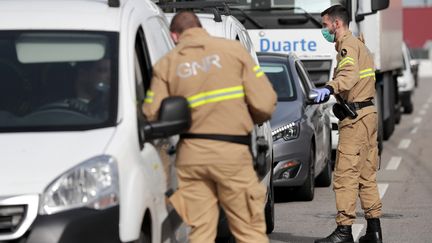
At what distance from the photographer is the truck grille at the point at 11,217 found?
5539 millimetres

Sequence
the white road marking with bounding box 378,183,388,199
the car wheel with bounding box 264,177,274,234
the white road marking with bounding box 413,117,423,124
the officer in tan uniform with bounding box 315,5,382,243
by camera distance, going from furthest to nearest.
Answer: the white road marking with bounding box 413,117,423,124 → the white road marking with bounding box 378,183,388,199 → the car wheel with bounding box 264,177,274,234 → the officer in tan uniform with bounding box 315,5,382,243

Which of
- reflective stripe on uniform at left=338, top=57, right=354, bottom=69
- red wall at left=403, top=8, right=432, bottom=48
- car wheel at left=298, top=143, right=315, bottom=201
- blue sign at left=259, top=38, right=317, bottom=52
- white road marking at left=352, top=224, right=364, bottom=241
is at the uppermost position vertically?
reflective stripe on uniform at left=338, top=57, right=354, bottom=69

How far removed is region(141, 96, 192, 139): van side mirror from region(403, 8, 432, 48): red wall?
92.8 m

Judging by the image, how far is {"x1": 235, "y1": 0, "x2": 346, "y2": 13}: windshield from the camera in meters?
16.3

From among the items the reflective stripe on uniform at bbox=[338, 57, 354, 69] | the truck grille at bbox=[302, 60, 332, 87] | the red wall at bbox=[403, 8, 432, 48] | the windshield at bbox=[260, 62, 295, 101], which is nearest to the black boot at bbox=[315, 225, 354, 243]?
the reflective stripe on uniform at bbox=[338, 57, 354, 69]

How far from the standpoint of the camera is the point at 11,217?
18.2 feet

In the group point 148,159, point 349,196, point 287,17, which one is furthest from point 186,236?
point 287,17

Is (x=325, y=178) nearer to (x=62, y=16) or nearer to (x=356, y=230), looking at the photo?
(x=356, y=230)

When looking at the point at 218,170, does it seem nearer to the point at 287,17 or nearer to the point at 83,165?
the point at 83,165

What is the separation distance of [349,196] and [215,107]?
3.21m

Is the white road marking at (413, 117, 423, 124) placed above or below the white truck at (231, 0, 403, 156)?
below

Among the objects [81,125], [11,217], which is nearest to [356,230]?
[81,125]

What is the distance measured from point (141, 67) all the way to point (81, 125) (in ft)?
2.28

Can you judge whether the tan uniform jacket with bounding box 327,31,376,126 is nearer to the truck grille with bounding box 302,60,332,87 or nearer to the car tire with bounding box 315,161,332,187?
the car tire with bounding box 315,161,332,187
